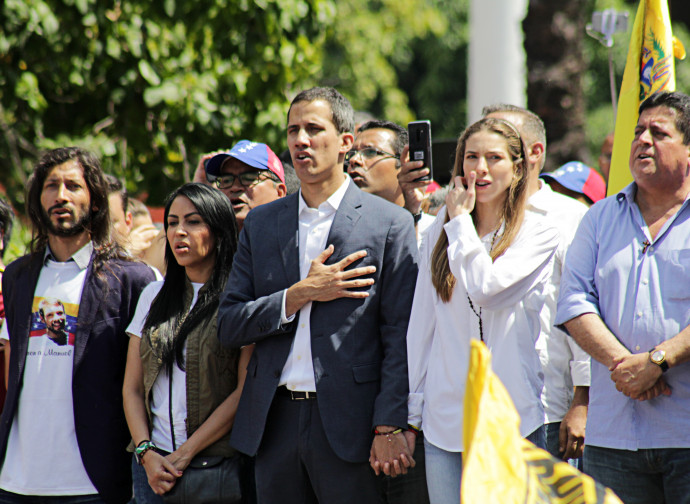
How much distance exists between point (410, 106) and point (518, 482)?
76.9 feet

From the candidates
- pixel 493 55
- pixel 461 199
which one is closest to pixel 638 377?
pixel 461 199

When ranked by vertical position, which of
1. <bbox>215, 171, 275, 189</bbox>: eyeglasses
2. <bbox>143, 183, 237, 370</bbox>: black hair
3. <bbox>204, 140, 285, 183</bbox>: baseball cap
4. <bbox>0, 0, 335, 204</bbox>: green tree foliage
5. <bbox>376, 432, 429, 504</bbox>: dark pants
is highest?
<bbox>0, 0, 335, 204</bbox>: green tree foliage

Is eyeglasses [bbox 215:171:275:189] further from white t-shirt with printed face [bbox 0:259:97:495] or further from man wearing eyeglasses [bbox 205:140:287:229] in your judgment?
white t-shirt with printed face [bbox 0:259:97:495]

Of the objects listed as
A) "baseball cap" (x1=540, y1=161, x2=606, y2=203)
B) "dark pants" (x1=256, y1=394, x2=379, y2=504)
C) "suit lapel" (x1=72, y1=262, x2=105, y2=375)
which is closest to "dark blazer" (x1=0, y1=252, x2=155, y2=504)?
"suit lapel" (x1=72, y1=262, x2=105, y2=375)

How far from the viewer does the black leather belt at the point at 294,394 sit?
3.62 meters

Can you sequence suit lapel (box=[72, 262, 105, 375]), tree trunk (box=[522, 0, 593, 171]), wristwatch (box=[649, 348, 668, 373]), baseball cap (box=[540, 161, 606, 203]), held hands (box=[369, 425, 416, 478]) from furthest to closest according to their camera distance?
tree trunk (box=[522, 0, 593, 171]) → baseball cap (box=[540, 161, 606, 203]) → suit lapel (box=[72, 262, 105, 375]) → held hands (box=[369, 425, 416, 478]) → wristwatch (box=[649, 348, 668, 373])

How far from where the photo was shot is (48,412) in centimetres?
404

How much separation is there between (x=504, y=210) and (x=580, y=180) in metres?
2.23

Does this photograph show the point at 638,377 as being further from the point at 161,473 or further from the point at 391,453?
the point at 161,473

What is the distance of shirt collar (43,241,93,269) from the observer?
4254mm

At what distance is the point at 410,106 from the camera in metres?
24.8

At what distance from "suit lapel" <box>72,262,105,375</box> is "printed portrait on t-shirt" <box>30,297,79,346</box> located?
0.04 meters

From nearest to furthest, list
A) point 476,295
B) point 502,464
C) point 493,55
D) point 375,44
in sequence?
point 502,464, point 476,295, point 493,55, point 375,44

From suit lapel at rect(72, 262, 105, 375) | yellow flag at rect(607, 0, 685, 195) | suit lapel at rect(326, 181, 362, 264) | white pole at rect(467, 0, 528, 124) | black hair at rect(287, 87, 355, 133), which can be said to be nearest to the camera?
suit lapel at rect(326, 181, 362, 264)
